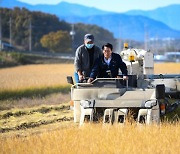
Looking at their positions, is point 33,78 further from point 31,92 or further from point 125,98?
point 125,98

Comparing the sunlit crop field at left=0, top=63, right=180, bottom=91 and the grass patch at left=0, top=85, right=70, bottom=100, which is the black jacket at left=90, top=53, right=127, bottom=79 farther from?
the sunlit crop field at left=0, top=63, right=180, bottom=91

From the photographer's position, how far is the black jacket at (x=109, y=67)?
482 inches

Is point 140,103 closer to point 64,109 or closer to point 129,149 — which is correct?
point 129,149

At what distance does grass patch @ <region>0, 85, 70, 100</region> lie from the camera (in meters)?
23.1

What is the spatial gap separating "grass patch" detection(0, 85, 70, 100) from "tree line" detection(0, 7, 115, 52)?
206ft

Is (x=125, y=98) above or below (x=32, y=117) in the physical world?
above

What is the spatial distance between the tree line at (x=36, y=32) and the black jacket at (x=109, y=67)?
253 feet

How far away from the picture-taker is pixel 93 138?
9.12 metres

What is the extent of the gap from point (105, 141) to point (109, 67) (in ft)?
12.3

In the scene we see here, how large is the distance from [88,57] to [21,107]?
6.96m

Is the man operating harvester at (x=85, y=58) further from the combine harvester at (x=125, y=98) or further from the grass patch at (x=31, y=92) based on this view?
the grass patch at (x=31, y=92)

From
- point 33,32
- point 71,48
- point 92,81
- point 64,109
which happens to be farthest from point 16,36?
point 92,81

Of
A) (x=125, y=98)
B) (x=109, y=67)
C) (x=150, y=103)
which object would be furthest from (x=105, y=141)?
(x=109, y=67)

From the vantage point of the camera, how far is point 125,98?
11.4m
